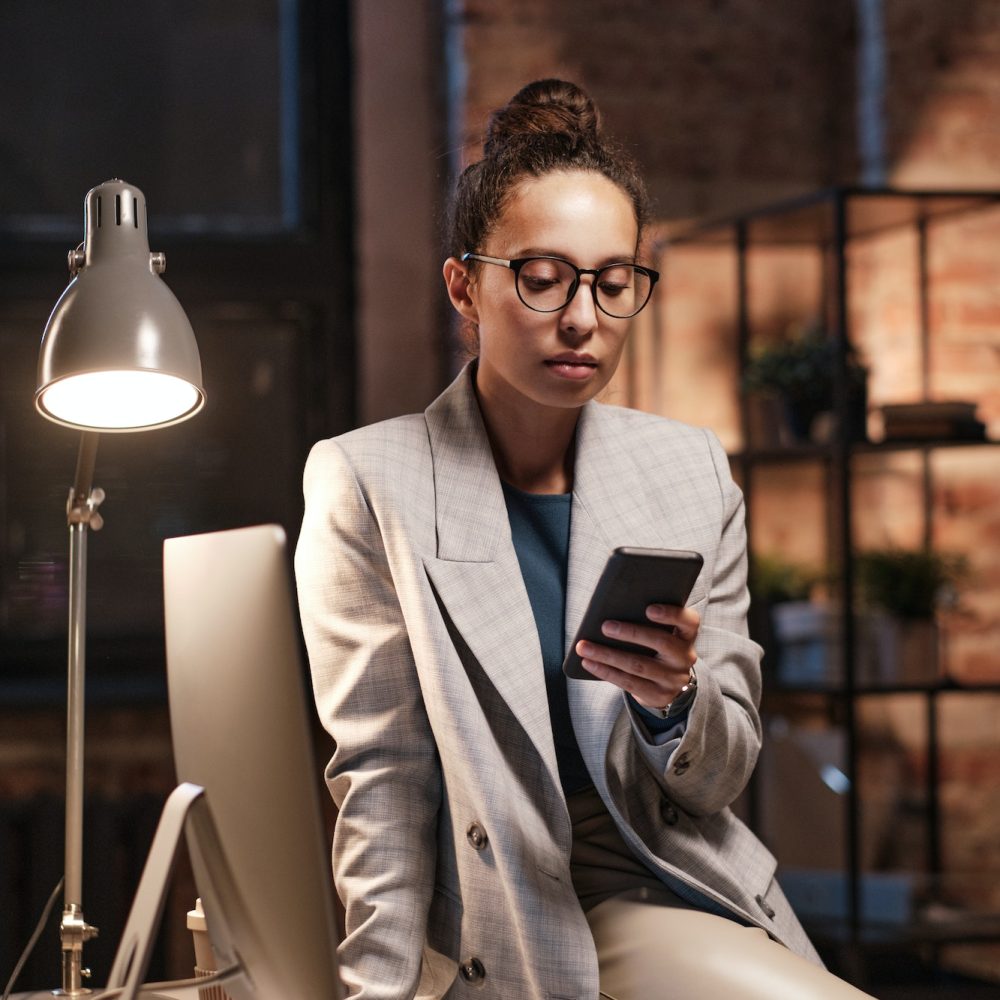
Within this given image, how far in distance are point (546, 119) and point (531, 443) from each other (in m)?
0.38

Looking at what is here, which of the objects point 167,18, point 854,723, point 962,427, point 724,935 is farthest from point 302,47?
point 724,935

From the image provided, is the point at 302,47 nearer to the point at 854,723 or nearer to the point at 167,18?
the point at 167,18

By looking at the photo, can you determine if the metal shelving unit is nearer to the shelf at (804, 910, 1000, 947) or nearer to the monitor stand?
the shelf at (804, 910, 1000, 947)

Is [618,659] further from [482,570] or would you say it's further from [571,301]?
[571,301]

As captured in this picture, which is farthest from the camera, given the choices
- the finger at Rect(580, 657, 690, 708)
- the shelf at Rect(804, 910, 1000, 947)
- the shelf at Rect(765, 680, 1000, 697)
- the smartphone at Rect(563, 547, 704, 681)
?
the shelf at Rect(765, 680, 1000, 697)

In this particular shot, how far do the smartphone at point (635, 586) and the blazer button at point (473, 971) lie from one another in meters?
0.36

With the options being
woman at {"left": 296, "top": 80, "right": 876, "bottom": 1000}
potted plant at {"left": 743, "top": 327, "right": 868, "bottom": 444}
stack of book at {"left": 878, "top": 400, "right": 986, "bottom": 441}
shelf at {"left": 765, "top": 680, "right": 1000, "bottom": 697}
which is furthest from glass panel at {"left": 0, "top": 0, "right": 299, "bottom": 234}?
woman at {"left": 296, "top": 80, "right": 876, "bottom": 1000}

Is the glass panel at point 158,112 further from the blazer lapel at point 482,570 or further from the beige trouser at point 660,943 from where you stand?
the beige trouser at point 660,943

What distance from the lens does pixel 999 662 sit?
3.08 meters

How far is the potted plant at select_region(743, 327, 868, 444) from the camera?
113 inches

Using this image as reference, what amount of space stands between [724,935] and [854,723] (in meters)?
1.57

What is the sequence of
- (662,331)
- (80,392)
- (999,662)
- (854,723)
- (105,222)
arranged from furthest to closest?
(662,331), (999,662), (854,723), (80,392), (105,222)

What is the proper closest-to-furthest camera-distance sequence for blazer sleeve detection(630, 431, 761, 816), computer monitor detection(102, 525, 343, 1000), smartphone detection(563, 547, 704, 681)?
1. computer monitor detection(102, 525, 343, 1000)
2. smartphone detection(563, 547, 704, 681)
3. blazer sleeve detection(630, 431, 761, 816)

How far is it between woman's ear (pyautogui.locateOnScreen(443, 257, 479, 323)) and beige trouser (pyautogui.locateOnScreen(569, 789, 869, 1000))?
0.59 meters
